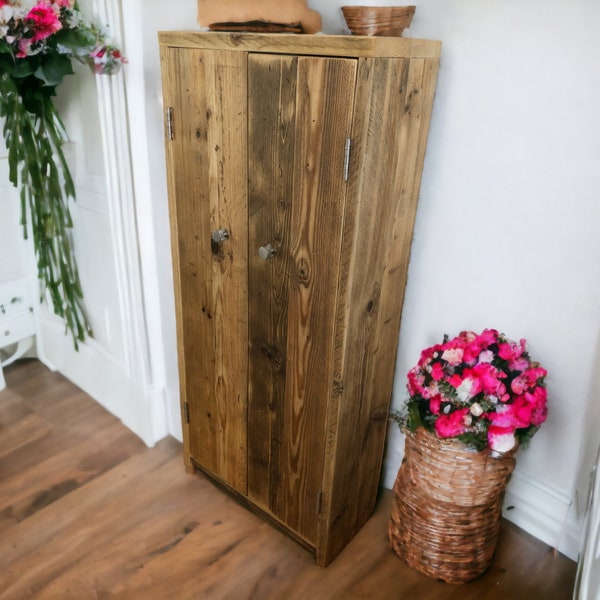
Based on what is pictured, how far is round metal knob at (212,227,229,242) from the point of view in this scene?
1.53 m

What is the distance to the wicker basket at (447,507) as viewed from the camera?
1.49 meters

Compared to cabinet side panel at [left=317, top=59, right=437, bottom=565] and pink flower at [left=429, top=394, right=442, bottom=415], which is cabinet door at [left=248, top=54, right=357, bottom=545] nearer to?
cabinet side panel at [left=317, top=59, right=437, bottom=565]

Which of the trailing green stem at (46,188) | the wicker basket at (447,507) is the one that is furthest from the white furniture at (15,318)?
the wicker basket at (447,507)

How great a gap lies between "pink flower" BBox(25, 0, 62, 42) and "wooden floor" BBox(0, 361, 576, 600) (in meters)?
1.44

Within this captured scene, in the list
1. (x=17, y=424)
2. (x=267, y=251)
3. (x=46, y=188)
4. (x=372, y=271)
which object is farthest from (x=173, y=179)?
(x=17, y=424)

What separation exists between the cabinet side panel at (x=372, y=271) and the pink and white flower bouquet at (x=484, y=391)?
0.57ft

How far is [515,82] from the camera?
1.34 metres

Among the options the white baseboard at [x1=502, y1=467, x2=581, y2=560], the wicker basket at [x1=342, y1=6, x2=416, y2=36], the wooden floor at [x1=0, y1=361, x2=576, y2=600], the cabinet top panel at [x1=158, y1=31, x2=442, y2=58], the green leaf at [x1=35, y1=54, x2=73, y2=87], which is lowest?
the wooden floor at [x1=0, y1=361, x2=576, y2=600]

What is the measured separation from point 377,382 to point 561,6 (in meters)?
1.01

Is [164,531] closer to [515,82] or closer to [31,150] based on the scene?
[31,150]

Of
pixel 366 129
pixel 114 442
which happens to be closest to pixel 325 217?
pixel 366 129

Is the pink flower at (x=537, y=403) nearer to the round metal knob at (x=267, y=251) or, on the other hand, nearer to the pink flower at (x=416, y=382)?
the pink flower at (x=416, y=382)

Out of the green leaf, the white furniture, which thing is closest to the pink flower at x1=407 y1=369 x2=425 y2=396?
the green leaf

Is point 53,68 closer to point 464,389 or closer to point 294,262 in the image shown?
point 294,262
